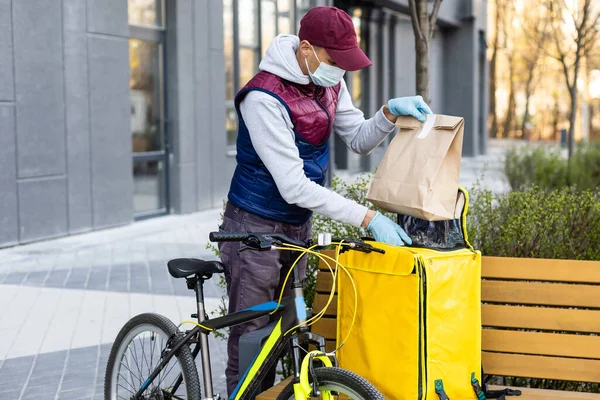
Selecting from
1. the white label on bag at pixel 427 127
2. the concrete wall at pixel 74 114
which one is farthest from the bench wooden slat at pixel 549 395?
the concrete wall at pixel 74 114

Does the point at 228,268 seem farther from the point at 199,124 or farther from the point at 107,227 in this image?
the point at 199,124

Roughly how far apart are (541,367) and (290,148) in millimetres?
1323

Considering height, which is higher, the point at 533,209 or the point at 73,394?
the point at 533,209

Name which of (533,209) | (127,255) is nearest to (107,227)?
(127,255)

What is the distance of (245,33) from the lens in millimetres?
14672

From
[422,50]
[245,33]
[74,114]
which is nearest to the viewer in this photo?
[422,50]

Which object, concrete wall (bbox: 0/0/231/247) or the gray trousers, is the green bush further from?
the gray trousers

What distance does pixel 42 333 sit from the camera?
6027 millimetres

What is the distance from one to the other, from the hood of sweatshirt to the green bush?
8.80m

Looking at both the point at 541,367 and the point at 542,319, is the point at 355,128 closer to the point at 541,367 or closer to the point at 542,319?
the point at 542,319

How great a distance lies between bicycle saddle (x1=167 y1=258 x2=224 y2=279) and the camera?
10.6ft

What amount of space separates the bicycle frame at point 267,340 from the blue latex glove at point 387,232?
311mm

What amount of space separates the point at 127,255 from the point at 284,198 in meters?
6.27

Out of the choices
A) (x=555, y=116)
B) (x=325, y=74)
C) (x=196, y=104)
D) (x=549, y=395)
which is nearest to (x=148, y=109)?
(x=196, y=104)
